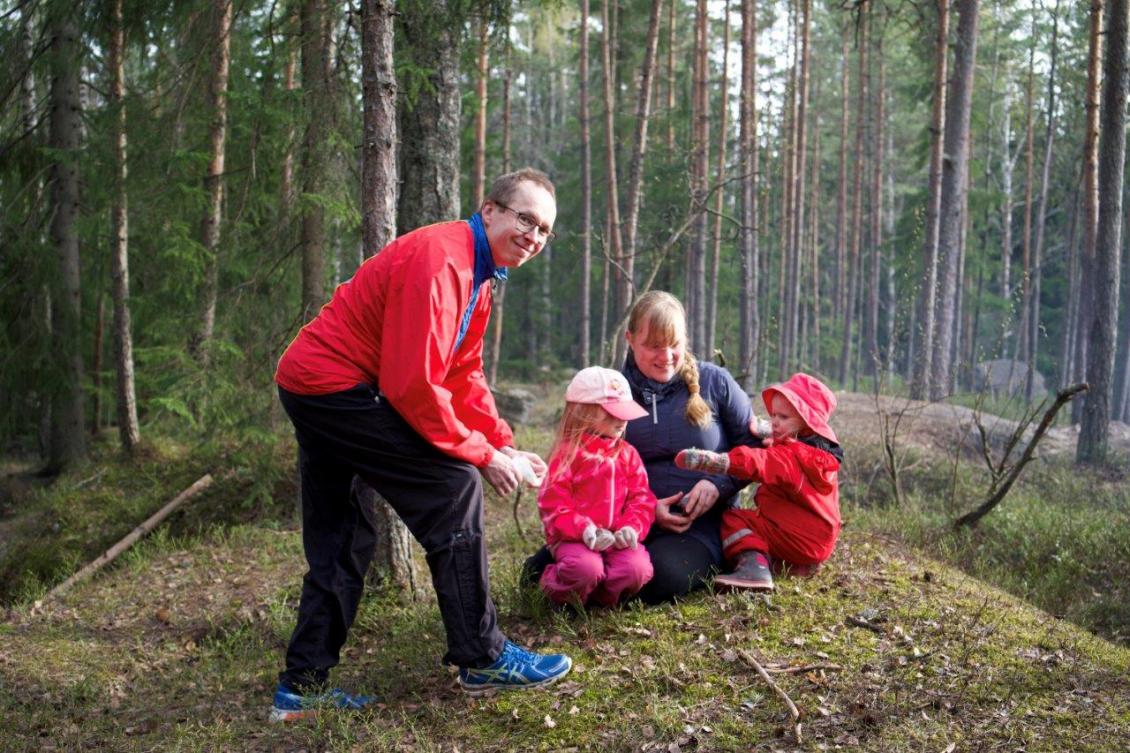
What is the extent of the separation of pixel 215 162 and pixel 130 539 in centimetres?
516

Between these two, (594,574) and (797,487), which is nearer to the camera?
(594,574)

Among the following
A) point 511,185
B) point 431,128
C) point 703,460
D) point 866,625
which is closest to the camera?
point 511,185

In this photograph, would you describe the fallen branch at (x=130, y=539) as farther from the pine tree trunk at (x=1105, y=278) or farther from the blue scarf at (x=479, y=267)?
the pine tree trunk at (x=1105, y=278)

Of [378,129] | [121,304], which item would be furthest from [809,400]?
[121,304]

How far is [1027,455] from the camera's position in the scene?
7316 millimetres

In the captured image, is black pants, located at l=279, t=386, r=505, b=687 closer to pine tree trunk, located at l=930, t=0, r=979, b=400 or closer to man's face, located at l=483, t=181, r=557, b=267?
man's face, located at l=483, t=181, r=557, b=267

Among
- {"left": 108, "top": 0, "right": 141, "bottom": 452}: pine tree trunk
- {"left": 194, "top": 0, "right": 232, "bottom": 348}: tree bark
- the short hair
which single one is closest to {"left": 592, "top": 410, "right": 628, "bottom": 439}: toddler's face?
the short hair

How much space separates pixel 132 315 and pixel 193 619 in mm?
8043

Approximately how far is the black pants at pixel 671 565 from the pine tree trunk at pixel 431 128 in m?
2.49

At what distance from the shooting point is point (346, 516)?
159 inches

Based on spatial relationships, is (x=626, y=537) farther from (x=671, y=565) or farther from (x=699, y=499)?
(x=699, y=499)

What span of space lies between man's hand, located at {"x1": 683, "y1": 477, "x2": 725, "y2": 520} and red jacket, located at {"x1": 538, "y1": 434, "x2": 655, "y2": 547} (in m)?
0.26

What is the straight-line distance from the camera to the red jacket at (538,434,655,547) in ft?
14.9

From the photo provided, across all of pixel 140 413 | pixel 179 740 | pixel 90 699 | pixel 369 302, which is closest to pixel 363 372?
pixel 369 302
